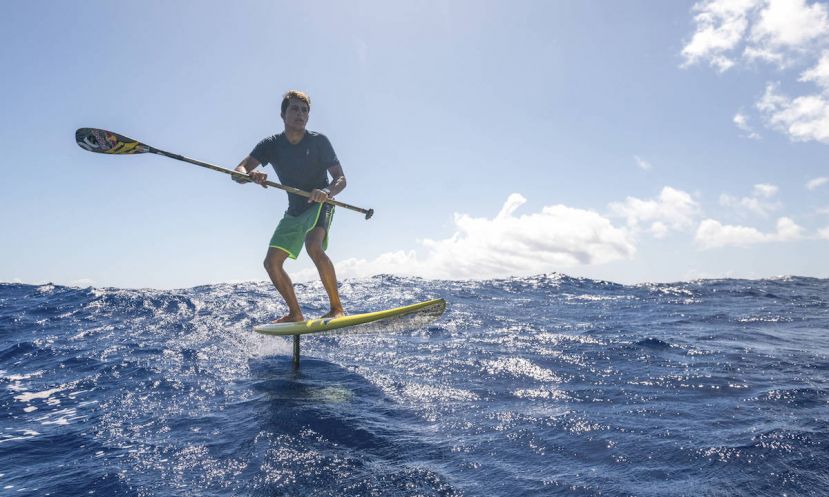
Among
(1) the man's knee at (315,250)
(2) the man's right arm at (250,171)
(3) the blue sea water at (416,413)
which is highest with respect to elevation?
(2) the man's right arm at (250,171)

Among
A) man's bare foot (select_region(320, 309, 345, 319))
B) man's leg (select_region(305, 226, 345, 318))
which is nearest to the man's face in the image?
man's leg (select_region(305, 226, 345, 318))

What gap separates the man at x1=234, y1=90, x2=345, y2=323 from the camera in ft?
22.8

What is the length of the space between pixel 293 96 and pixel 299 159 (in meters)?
0.97

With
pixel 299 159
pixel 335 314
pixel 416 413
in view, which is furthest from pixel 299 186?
pixel 416 413

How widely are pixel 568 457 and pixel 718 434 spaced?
170 centimetres

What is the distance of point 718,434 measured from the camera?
4316mm

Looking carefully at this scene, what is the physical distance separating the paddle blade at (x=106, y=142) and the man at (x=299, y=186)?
1738 mm

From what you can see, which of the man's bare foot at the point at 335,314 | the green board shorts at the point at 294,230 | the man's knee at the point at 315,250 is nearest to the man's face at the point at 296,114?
the green board shorts at the point at 294,230

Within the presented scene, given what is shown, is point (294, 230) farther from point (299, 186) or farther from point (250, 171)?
point (250, 171)

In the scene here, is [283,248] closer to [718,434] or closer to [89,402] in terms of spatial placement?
[89,402]

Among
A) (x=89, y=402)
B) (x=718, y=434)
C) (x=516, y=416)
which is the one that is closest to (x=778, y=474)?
(x=718, y=434)

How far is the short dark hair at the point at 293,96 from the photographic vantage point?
6750 millimetres

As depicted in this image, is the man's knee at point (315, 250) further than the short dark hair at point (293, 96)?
Yes

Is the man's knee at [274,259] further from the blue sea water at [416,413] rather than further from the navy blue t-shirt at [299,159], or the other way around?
the blue sea water at [416,413]
